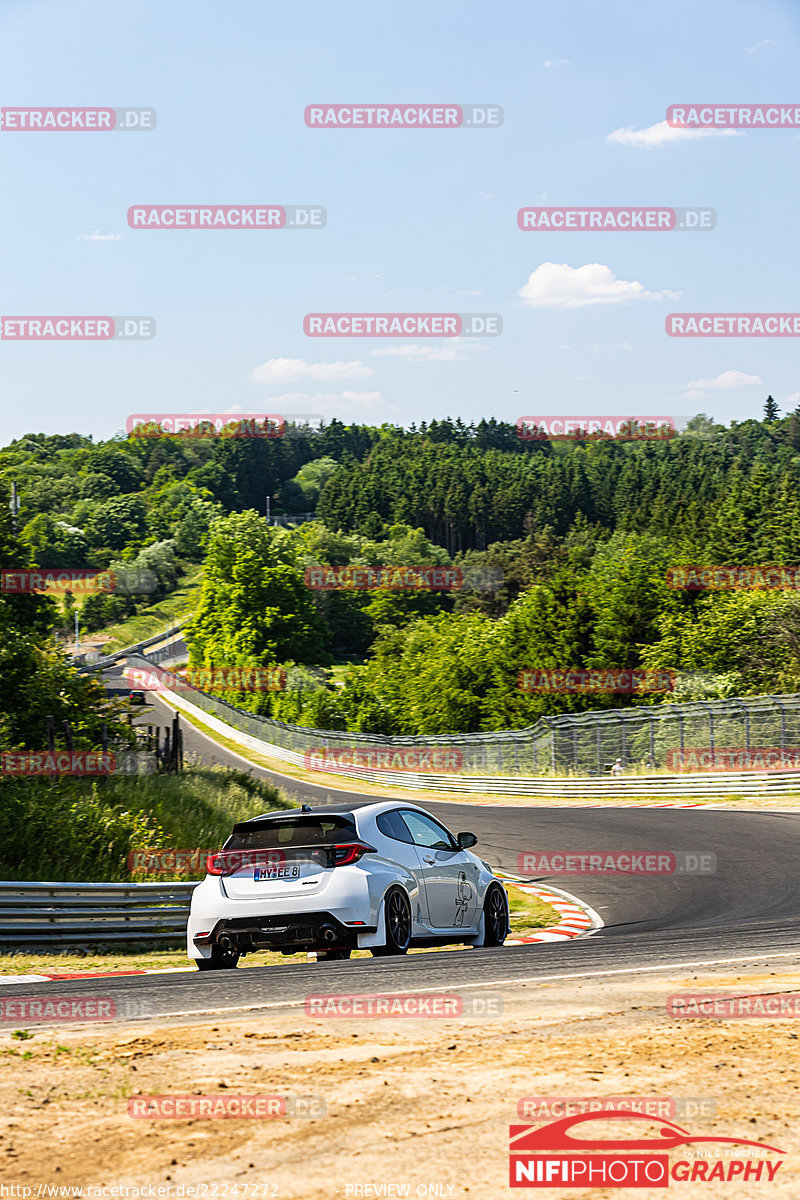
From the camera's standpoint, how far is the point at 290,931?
9680 mm

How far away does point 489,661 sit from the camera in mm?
85812

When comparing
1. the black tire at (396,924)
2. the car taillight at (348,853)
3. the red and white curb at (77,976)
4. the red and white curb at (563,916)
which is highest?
the car taillight at (348,853)

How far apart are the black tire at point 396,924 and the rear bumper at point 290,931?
0.75ft

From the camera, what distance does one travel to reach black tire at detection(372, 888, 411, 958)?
993 centimetres

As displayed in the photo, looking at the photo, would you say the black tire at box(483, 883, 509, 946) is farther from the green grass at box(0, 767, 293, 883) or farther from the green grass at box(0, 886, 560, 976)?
the green grass at box(0, 767, 293, 883)

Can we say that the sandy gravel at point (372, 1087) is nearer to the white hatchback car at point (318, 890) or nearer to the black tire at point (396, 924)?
the white hatchback car at point (318, 890)

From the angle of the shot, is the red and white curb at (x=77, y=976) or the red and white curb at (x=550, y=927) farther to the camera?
the red and white curb at (x=550, y=927)

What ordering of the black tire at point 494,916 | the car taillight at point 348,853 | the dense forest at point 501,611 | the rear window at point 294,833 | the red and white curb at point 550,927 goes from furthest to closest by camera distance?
the dense forest at point 501,611
the black tire at point 494,916
the red and white curb at point 550,927
the rear window at point 294,833
the car taillight at point 348,853

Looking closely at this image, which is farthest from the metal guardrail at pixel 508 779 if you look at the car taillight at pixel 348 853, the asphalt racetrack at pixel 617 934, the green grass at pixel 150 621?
the green grass at pixel 150 621

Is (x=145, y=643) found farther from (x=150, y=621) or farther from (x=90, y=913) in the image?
(x=90, y=913)

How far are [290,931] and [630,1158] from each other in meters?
5.75

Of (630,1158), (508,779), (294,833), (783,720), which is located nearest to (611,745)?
(508,779)

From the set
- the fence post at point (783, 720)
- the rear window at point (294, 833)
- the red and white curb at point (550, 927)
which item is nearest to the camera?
the rear window at point (294, 833)

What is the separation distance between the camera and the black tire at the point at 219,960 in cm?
1005
